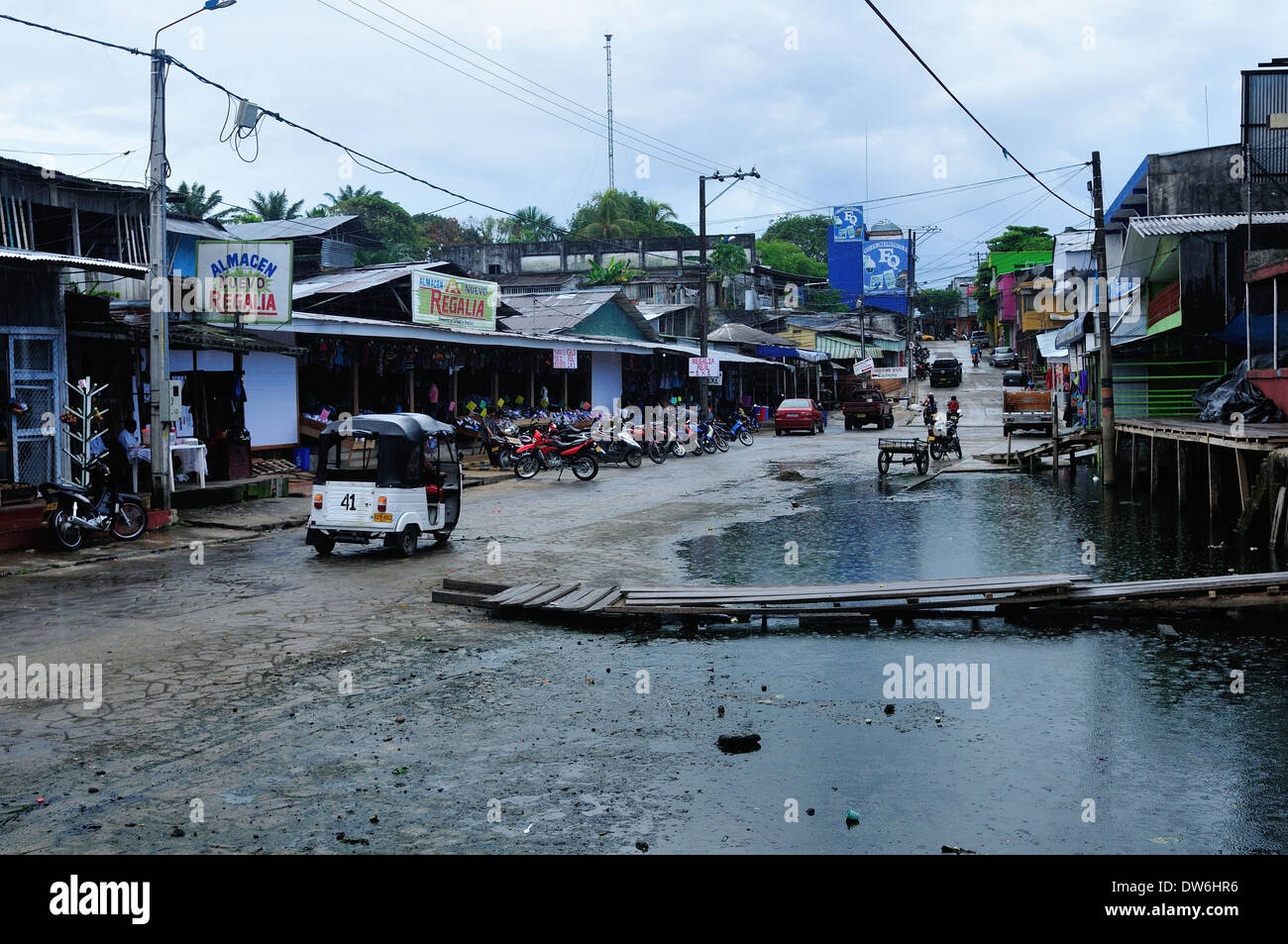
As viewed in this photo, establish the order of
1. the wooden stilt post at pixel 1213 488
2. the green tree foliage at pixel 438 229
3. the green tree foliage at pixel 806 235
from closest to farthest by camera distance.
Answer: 1. the wooden stilt post at pixel 1213 488
2. the green tree foliage at pixel 438 229
3. the green tree foliage at pixel 806 235

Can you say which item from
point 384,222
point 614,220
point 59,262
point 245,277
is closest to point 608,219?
point 614,220

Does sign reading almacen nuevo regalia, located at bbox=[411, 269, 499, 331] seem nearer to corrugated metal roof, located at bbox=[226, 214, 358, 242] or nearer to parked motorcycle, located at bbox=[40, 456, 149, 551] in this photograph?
corrugated metal roof, located at bbox=[226, 214, 358, 242]

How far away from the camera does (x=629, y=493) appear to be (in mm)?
23094

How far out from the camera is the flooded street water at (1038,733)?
523cm

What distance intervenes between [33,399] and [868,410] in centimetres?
3734

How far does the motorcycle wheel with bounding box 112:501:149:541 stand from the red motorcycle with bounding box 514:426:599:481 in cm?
1163

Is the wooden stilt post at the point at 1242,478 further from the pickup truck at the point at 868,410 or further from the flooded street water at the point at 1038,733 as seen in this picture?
the pickup truck at the point at 868,410

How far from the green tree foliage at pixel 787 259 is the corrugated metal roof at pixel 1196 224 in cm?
7285

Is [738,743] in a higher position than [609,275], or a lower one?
lower

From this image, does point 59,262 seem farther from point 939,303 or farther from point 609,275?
point 939,303

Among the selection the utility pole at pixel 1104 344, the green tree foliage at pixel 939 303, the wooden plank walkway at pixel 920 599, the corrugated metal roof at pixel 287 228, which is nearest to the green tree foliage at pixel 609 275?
the corrugated metal roof at pixel 287 228

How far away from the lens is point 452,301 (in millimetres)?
31141
